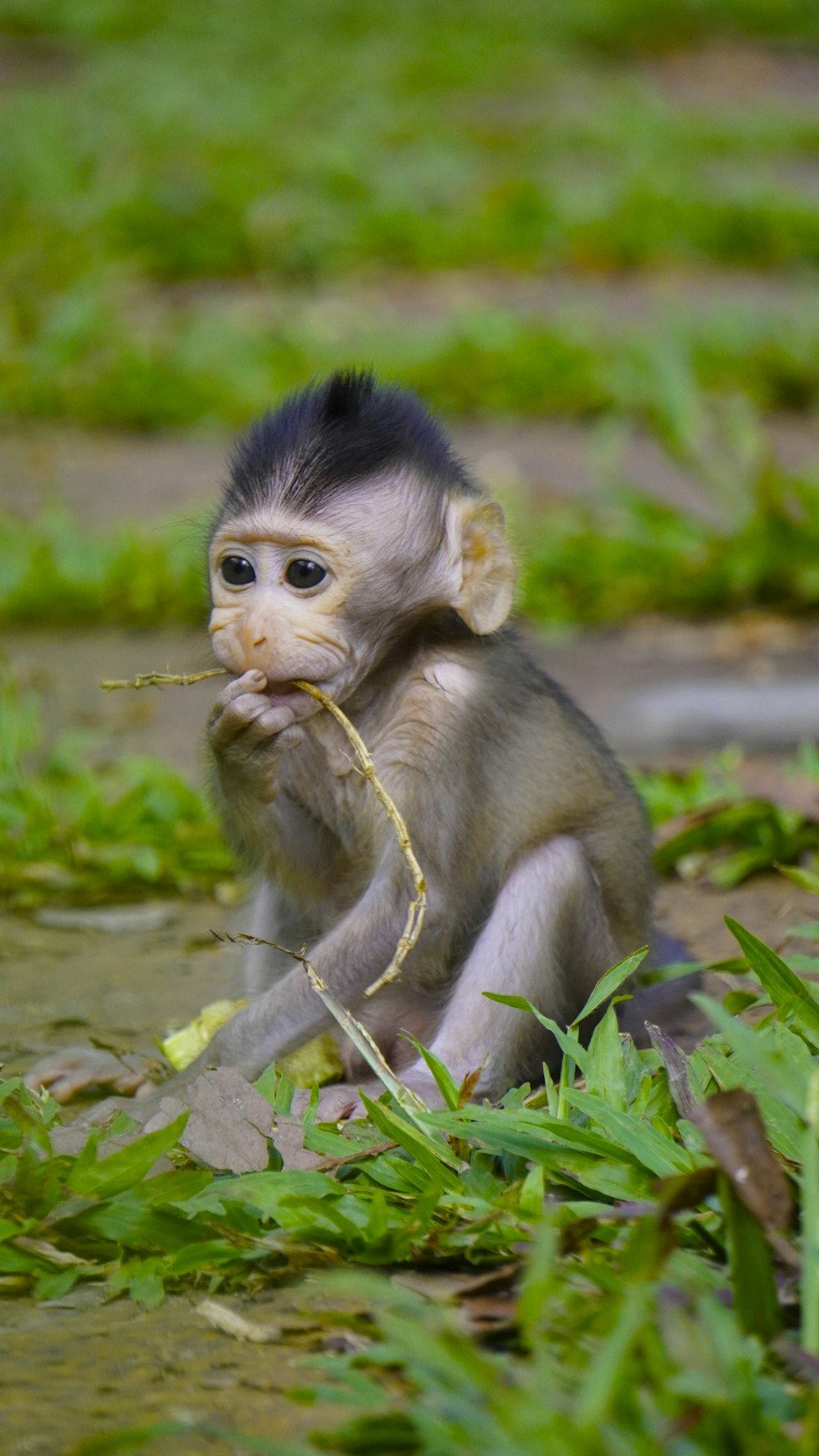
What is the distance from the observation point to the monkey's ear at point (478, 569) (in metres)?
3.29

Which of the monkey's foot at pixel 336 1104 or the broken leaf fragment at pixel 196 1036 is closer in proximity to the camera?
the monkey's foot at pixel 336 1104

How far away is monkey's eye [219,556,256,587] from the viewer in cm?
317

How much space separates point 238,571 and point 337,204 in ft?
30.5

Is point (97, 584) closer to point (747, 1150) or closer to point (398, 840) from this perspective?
point (398, 840)

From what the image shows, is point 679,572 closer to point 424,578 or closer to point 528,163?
point 424,578

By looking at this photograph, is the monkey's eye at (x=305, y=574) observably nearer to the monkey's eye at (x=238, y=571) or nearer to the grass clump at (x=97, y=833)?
the monkey's eye at (x=238, y=571)

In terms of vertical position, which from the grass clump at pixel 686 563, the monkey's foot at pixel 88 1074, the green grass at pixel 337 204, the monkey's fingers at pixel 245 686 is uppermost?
the green grass at pixel 337 204

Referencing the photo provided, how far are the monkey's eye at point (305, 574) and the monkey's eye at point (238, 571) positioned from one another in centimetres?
7

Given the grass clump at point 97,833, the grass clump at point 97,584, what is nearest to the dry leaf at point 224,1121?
the grass clump at point 97,833

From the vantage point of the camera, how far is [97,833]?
456 cm

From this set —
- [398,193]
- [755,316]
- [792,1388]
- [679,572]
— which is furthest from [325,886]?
[398,193]

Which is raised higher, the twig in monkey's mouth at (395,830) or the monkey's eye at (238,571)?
the monkey's eye at (238,571)

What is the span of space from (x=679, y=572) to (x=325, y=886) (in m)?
3.70

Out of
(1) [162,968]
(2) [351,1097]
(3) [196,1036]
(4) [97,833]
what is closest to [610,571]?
(4) [97,833]
